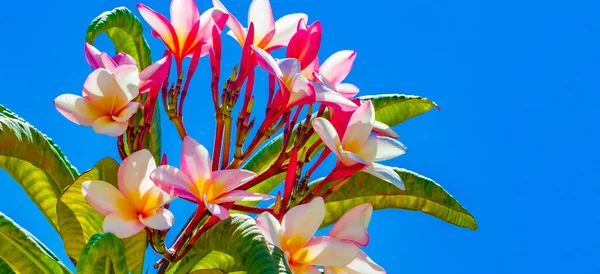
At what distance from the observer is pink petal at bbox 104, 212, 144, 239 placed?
121 cm

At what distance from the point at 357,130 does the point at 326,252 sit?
0.23m

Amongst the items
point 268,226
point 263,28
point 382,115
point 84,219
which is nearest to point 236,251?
point 268,226

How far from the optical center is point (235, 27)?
1.55 metres

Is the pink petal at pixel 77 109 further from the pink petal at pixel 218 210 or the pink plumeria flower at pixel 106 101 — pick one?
the pink petal at pixel 218 210

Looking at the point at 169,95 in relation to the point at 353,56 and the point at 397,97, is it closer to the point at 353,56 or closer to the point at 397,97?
the point at 353,56

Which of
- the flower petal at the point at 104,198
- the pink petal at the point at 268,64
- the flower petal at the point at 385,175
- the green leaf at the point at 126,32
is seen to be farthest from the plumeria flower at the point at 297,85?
the green leaf at the point at 126,32

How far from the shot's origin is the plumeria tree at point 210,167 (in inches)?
48.9

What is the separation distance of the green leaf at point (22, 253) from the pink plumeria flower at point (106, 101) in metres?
0.31

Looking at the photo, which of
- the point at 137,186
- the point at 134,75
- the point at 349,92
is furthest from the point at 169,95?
the point at 349,92

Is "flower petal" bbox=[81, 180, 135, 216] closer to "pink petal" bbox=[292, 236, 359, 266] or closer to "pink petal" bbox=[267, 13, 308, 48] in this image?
"pink petal" bbox=[292, 236, 359, 266]

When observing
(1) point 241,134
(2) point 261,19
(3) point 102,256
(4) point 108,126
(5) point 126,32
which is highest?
(5) point 126,32

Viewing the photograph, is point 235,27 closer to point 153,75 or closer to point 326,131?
point 153,75

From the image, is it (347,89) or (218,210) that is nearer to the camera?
(218,210)

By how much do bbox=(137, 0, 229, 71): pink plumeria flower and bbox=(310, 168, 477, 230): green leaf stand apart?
454mm
